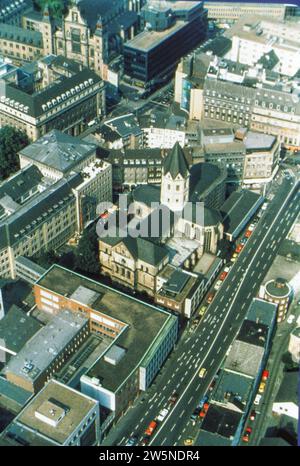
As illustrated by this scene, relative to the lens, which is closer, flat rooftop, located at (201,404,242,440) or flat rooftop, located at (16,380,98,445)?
flat rooftop, located at (16,380,98,445)

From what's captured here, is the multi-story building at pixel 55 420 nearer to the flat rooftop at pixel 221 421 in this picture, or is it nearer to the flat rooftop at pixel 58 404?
the flat rooftop at pixel 58 404

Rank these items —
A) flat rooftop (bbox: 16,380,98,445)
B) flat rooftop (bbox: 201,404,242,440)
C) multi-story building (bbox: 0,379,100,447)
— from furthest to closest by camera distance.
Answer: flat rooftop (bbox: 201,404,242,440) → flat rooftop (bbox: 16,380,98,445) → multi-story building (bbox: 0,379,100,447)

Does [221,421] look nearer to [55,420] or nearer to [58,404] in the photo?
[58,404]

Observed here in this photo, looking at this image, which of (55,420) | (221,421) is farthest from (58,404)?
(221,421)

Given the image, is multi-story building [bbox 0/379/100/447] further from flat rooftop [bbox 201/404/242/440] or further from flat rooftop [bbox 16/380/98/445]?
flat rooftop [bbox 201/404/242/440]

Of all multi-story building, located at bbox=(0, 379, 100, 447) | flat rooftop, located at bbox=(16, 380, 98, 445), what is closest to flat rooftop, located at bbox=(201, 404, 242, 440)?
multi-story building, located at bbox=(0, 379, 100, 447)

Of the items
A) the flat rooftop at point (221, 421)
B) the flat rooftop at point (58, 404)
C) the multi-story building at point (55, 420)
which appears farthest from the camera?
the flat rooftop at point (221, 421)

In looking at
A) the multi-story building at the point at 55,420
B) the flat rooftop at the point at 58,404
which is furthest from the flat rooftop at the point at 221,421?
the flat rooftop at the point at 58,404
